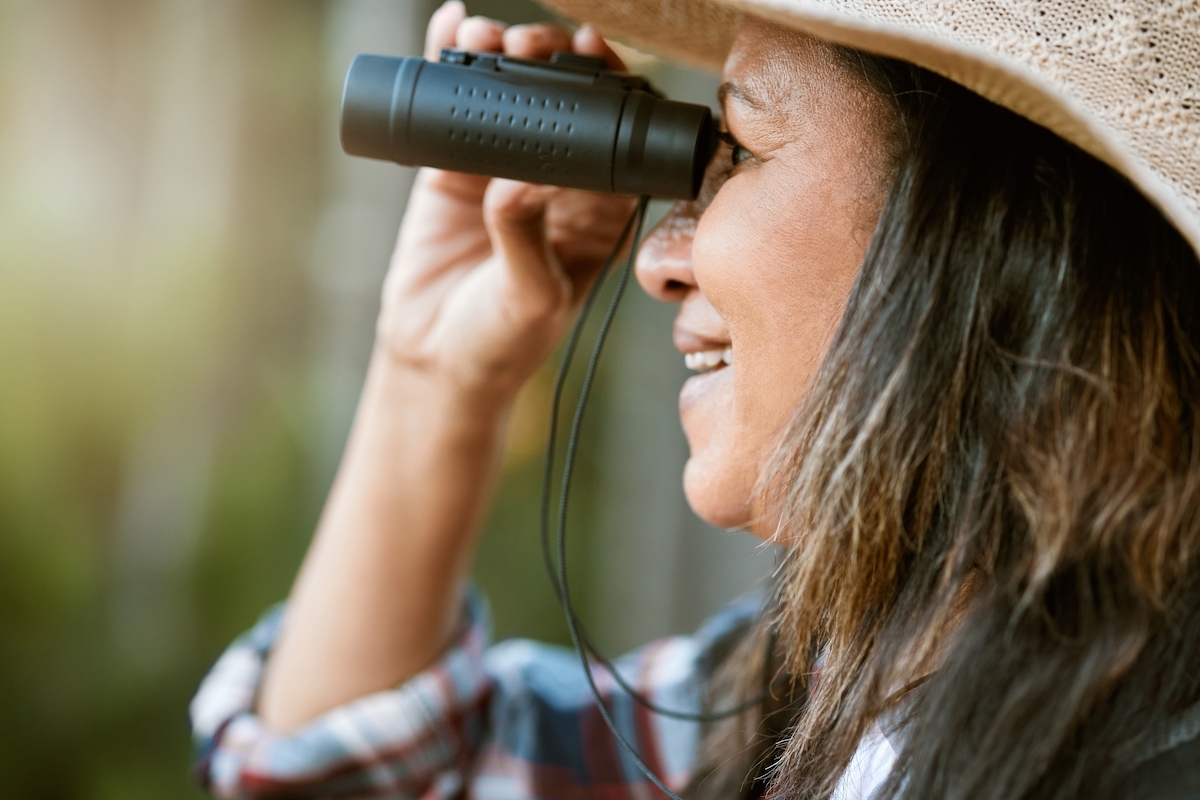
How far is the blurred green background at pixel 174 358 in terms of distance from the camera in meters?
1.68

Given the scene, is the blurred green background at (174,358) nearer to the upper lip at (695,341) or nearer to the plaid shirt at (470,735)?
the plaid shirt at (470,735)

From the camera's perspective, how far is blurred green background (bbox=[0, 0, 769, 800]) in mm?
1682

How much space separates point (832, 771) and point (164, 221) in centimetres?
166

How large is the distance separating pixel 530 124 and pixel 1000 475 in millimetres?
433

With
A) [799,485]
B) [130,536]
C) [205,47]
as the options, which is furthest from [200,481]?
[799,485]

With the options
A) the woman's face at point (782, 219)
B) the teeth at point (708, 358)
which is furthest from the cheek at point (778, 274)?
the teeth at point (708, 358)

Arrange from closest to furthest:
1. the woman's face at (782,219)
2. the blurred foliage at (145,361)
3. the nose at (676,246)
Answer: the woman's face at (782,219) < the nose at (676,246) < the blurred foliage at (145,361)

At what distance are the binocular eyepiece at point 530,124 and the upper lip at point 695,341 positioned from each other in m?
0.12

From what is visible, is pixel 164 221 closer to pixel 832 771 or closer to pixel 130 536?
pixel 130 536

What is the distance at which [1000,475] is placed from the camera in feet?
1.86

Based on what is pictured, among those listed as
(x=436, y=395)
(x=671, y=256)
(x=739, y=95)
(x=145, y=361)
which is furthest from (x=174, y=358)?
(x=739, y=95)

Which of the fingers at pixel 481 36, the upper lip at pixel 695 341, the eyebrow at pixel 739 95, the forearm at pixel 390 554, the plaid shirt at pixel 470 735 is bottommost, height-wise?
the plaid shirt at pixel 470 735

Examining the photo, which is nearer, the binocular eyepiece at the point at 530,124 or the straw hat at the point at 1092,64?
the straw hat at the point at 1092,64

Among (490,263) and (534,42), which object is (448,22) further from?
(490,263)
